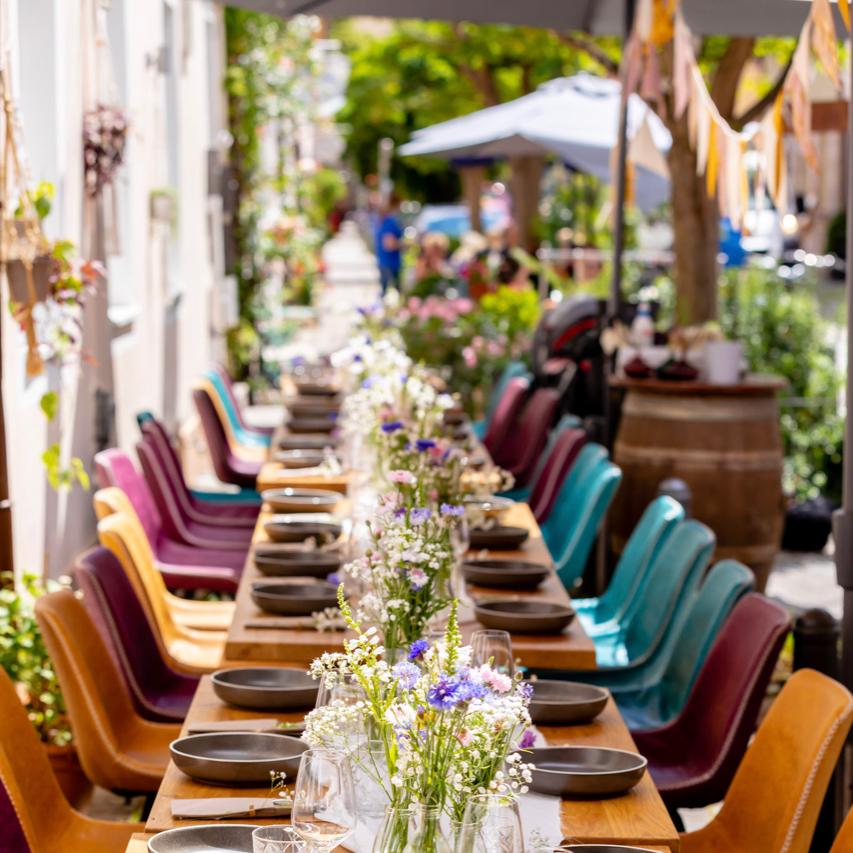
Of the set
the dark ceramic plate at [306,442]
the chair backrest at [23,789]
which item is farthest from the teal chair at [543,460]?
the chair backrest at [23,789]

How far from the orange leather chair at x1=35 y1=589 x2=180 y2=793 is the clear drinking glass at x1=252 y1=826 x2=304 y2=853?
4.65 feet

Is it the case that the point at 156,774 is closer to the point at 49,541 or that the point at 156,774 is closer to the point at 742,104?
the point at 49,541

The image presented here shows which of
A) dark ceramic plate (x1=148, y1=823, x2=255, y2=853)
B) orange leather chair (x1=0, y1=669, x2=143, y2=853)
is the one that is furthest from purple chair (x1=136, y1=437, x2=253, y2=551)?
dark ceramic plate (x1=148, y1=823, x2=255, y2=853)

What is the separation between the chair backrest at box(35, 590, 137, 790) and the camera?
3.85 meters

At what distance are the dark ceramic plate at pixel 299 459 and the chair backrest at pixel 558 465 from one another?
96 centimetres

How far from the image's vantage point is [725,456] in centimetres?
734

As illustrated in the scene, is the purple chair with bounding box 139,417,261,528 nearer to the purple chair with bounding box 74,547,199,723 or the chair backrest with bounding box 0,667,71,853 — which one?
the purple chair with bounding box 74,547,199,723

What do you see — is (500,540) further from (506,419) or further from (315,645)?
(506,419)

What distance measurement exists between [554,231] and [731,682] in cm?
2172

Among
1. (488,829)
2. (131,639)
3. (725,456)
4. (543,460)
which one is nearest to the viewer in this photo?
(488,829)

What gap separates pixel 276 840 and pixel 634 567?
10.8 ft

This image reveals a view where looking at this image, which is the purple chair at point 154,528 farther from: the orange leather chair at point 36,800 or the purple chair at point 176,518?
the orange leather chair at point 36,800

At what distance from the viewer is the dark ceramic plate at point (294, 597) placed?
4.42 m

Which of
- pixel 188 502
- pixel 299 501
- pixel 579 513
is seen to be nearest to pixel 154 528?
pixel 299 501
